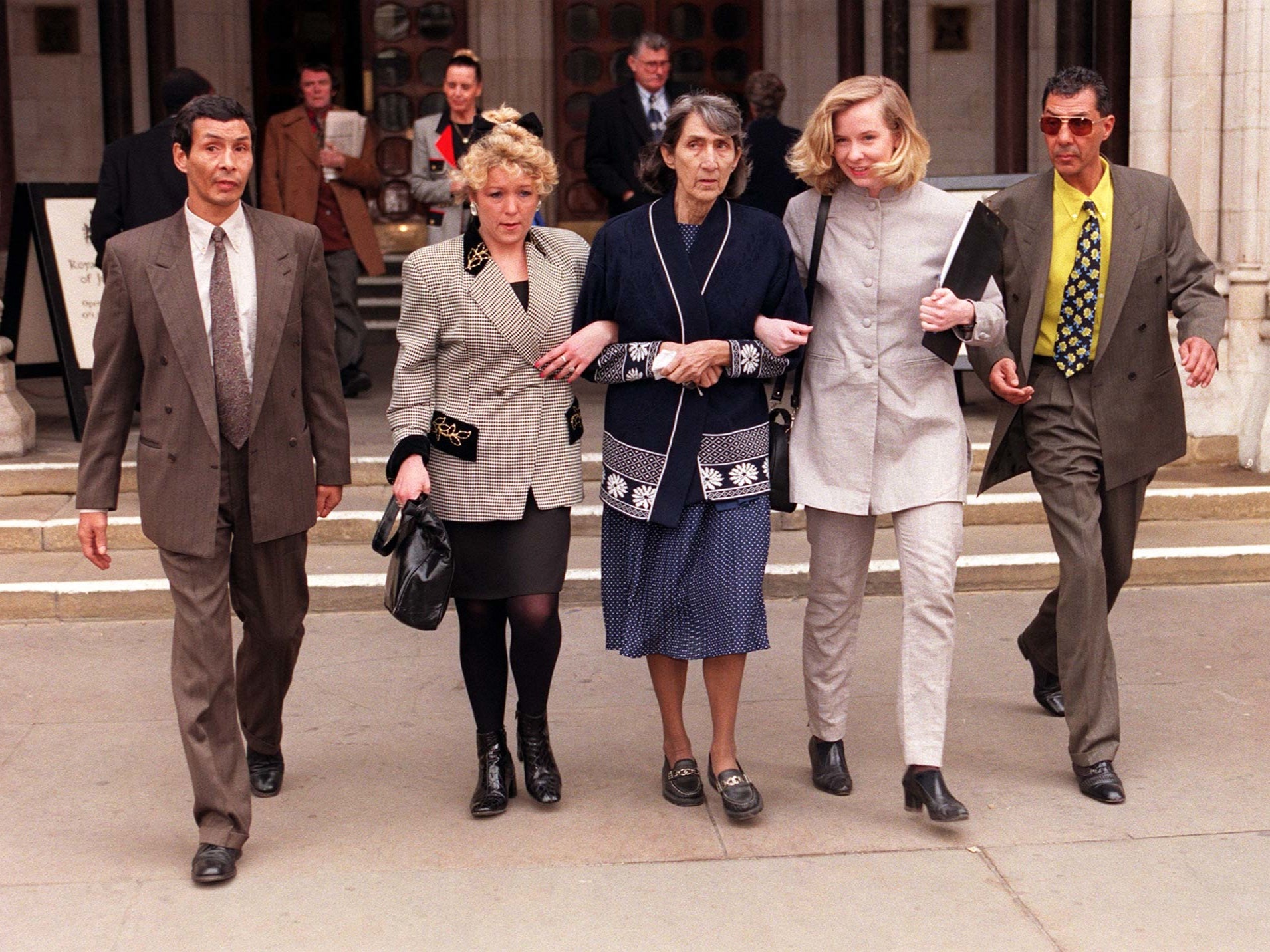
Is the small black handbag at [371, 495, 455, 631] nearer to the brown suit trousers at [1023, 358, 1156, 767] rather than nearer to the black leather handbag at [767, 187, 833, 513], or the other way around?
the black leather handbag at [767, 187, 833, 513]

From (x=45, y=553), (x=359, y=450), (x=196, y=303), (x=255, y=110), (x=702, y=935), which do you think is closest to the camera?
(x=702, y=935)

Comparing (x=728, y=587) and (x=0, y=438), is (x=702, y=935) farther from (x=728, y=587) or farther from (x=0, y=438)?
(x=0, y=438)

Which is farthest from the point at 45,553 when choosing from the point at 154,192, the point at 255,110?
the point at 255,110

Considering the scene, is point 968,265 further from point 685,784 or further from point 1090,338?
point 685,784

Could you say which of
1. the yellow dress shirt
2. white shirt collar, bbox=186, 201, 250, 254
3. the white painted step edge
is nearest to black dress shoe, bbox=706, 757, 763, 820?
the yellow dress shirt

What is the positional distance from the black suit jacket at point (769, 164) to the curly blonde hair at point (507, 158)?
4240 mm

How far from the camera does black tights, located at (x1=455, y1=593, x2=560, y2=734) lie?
190 inches

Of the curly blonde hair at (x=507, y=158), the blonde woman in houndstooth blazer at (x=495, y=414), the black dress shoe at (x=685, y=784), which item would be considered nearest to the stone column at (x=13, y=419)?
the blonde woman in houndstooth blazer at (x=495, y=414)

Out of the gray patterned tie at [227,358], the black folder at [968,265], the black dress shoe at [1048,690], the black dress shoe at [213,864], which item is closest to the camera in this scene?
the black dress shoe at [213,864]

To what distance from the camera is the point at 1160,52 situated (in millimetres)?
8516

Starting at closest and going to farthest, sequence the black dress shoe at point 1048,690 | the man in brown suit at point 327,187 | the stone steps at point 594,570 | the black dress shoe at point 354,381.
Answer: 1. the black dress shoe at point 1048,690
2. the stone steps at point 594,570
3. the man in brown suit at point 327,187
4. the black dress shoe at point 354,381

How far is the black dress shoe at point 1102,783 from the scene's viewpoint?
193 inches

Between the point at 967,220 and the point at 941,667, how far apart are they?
1182 mm

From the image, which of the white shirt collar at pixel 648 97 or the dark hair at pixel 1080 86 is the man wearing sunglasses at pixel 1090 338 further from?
the white shirt collar at pixel 648 97
